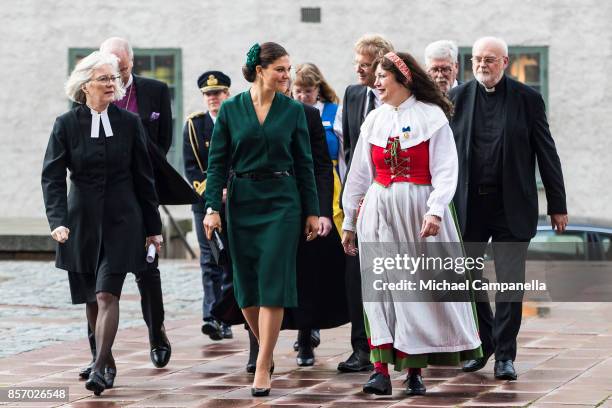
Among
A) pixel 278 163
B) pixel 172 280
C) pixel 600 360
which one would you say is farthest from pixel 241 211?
pixel 172 280

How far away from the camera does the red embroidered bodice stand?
25.9 feet

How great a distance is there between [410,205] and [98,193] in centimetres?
170

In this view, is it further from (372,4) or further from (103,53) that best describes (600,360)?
(372,4)

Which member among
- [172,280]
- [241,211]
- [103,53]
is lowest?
[172,280]

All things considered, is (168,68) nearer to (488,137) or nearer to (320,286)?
(320,286)

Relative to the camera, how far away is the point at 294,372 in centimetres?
884

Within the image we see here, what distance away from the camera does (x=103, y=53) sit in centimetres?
868

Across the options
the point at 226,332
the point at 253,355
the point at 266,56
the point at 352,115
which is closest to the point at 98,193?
the point at 266,56

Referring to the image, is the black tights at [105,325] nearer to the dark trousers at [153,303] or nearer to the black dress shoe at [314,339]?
the dark trousers at [153,303]

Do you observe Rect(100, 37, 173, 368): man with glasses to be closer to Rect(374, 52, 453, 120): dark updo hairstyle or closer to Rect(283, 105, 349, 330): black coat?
Rect(283, 105, 349, 330): black coat

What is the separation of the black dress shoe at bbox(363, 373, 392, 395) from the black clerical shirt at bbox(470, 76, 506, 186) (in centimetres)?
145

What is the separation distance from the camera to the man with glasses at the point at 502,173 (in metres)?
8.64

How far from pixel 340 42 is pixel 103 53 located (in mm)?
12171

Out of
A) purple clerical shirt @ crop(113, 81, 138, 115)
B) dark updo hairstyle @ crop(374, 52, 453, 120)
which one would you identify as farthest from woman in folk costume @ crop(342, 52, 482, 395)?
purple clerical shirt @ crop(113, 81, 138, 115)
